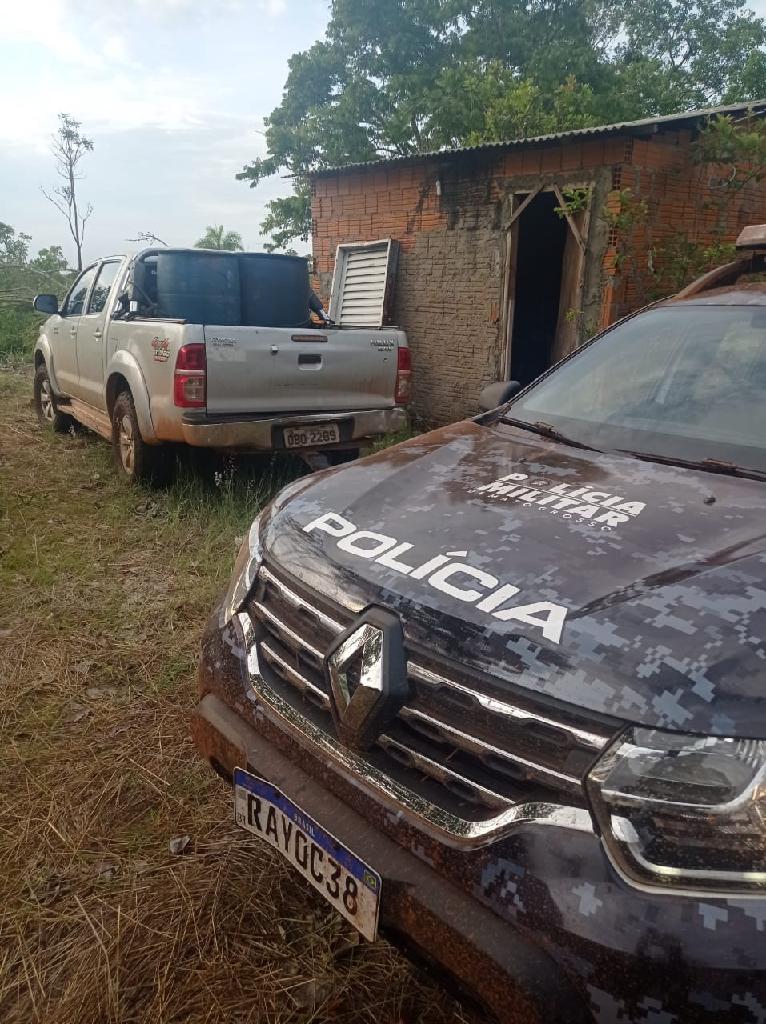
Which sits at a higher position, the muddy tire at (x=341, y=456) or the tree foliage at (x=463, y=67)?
the tree foliage at (x=463, y=67)

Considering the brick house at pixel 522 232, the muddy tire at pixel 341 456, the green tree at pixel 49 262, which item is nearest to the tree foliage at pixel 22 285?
the green tree at pixel 49 262

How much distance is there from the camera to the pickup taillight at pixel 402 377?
5.74 m

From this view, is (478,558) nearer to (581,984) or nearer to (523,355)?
(581,984)

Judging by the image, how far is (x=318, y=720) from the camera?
1721mm

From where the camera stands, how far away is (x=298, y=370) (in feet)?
17.1

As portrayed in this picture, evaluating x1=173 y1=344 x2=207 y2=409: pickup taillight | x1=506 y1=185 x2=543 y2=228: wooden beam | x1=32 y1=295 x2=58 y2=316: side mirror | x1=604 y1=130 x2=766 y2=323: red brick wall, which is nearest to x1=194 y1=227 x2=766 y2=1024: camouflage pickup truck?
x1=173 y1=344 x2=207 y2=409: pickup taillight

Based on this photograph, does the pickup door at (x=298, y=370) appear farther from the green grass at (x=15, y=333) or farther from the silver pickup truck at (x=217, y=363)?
the green grass at (x=15, y=333)

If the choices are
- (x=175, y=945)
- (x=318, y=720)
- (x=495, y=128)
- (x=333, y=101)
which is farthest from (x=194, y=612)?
(x=333, y=101)

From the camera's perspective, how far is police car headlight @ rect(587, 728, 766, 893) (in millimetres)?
1151

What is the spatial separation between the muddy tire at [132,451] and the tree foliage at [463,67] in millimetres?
10113

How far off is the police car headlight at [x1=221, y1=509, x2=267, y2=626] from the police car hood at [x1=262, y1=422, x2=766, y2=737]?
0.06m

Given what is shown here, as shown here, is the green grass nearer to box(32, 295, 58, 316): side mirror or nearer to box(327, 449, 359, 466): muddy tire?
box(32, 295, 58, 316): side mirror

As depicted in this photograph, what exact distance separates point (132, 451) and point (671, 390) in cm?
424

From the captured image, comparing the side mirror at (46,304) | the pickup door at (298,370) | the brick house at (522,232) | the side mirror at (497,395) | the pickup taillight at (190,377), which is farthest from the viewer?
the brick house at (522,232)
